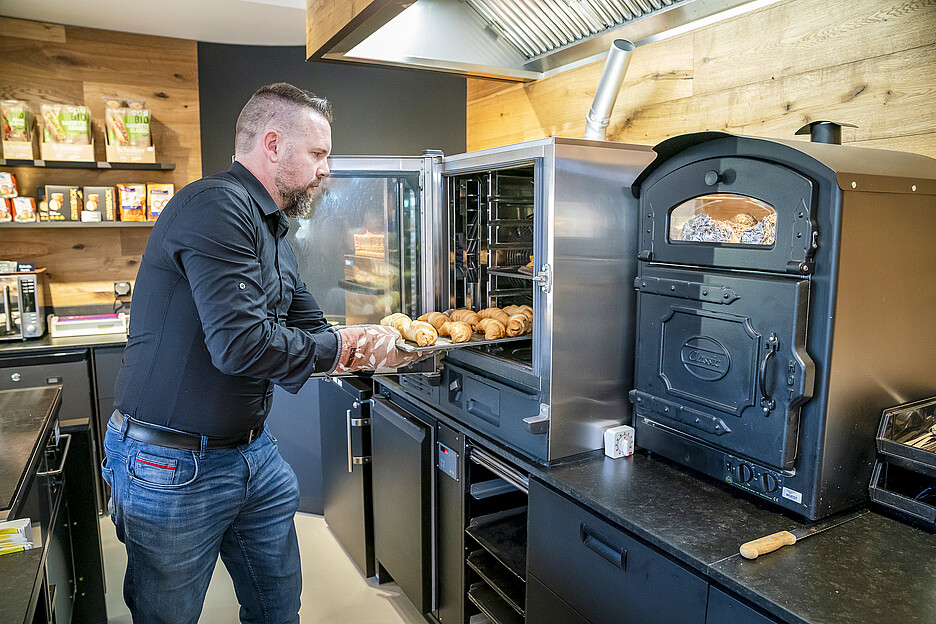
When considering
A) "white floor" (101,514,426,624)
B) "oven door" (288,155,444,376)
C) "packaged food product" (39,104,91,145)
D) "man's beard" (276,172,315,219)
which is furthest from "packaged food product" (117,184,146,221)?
"man's beard" (276,172,315,219)

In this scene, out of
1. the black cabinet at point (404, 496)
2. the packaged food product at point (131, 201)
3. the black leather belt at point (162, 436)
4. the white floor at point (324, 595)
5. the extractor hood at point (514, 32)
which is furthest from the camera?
the packaged food product at point (131, 201)

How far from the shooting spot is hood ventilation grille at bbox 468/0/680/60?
7.13ft

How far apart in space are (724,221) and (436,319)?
1011mm

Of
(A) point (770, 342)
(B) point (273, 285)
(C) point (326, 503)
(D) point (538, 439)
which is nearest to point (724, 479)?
(A) point (770, 342)

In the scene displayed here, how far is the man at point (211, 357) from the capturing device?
1.54m

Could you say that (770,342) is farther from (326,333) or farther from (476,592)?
(476,592)

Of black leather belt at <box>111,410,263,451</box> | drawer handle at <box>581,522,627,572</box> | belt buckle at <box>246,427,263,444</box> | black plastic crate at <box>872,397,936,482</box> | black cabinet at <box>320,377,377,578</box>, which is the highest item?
black plastic crate at <box>872,397,936,482</box>

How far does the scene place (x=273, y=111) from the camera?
1.73 metres

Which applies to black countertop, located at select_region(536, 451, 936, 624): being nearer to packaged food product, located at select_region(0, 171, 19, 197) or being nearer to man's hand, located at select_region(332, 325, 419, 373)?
man's hand, located at select_region(332, 325, 419, 373)

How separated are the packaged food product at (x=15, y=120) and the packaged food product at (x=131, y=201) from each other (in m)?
0.54

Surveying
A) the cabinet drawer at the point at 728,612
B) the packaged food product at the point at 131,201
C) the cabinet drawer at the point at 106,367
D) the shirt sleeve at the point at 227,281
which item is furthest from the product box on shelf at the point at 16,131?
the cabinet drawer at the point at 728,612

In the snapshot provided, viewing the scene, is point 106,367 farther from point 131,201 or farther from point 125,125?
point 125,125

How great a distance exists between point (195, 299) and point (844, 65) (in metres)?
1.78

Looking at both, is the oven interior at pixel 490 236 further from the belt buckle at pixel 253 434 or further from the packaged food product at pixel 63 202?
the packaged food product at pixel 63 202
